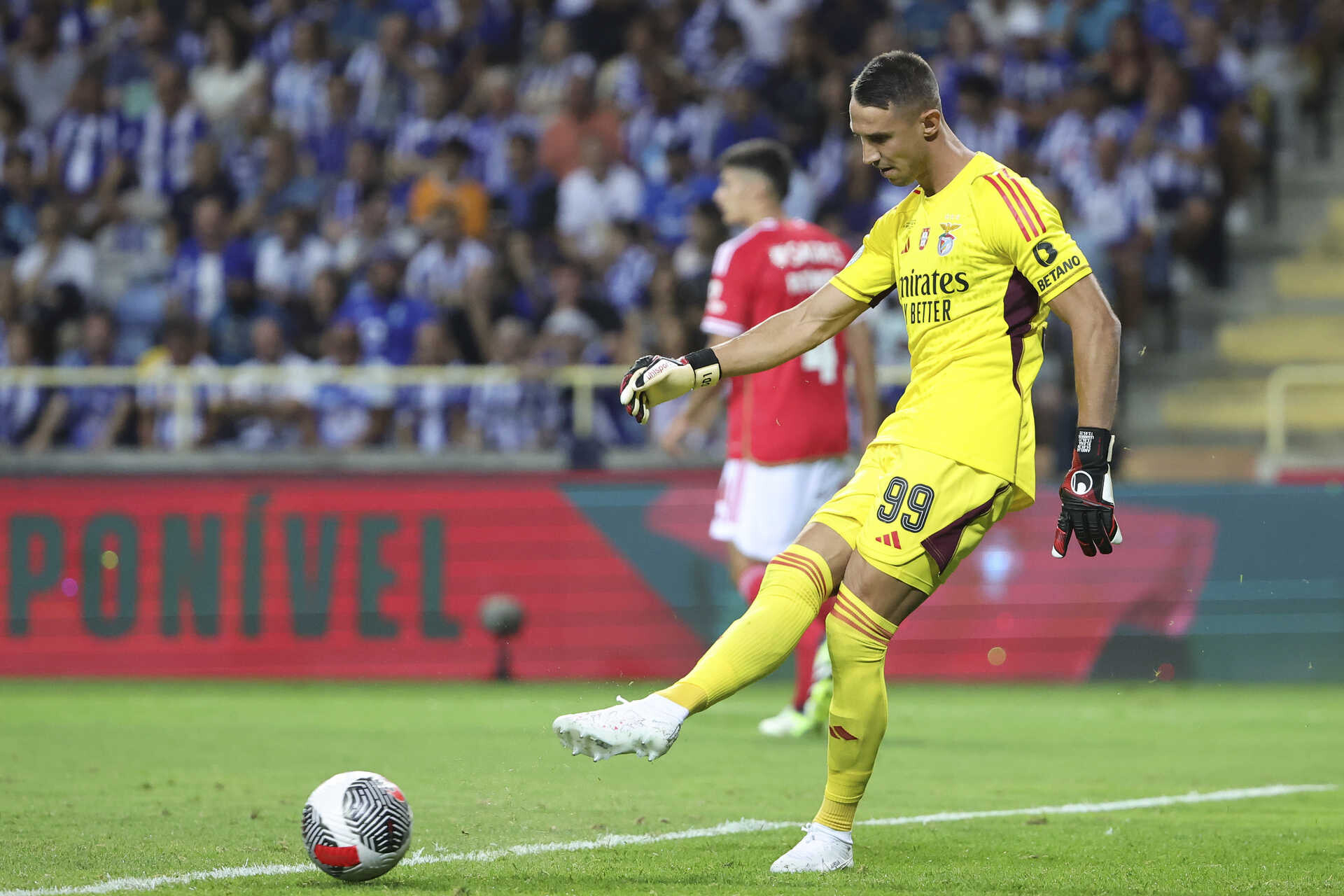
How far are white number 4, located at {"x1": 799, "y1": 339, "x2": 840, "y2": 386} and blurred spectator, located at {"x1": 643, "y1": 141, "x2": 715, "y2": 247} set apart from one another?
255 inches

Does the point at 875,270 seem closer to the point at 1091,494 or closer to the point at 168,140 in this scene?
the point at 1091,494

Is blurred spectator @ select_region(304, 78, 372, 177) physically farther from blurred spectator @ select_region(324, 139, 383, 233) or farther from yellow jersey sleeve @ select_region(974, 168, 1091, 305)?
yellow jersey sleeve @ select_region(974, 168, 1091, 305)

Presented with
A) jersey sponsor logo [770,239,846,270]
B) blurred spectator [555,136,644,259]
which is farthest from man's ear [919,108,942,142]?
blurred spectator [555,136,644,259]

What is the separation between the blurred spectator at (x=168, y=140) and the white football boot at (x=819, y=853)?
13.0 meters

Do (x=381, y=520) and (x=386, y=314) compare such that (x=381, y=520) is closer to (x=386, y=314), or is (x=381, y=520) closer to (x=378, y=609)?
(x=378, y=609)

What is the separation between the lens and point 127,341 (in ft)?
50.4

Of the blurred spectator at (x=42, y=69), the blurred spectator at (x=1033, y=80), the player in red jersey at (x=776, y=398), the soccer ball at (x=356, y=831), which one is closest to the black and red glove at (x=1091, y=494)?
the soccer ball at (x=356, y=831)

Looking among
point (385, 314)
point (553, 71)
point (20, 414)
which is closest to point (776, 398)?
point (385, 314)

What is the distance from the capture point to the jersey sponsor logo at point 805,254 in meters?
8.72

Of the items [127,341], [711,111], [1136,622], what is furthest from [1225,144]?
[127,341]

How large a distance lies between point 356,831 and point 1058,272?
7.69 ft

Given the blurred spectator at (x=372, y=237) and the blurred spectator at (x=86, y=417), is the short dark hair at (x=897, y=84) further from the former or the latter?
the blurred spectator at (x=372, y=237)

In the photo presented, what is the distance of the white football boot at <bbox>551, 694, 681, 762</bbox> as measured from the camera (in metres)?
4.54

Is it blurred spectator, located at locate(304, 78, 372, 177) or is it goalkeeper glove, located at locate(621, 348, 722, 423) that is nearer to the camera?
goalkeeper glove, located at locate(621, 348, 722, 423)
